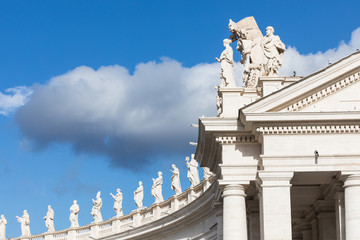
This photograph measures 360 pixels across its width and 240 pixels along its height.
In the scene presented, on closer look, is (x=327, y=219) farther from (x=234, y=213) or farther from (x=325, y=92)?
(x=325, y=92)

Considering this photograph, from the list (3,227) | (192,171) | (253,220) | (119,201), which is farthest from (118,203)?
(253,220)

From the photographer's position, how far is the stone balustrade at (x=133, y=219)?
236 feet

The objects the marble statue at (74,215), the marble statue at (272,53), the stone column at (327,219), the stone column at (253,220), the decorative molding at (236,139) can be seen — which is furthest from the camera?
the marble statue at (74,215)

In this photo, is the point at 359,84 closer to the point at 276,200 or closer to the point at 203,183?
the point at 276,200

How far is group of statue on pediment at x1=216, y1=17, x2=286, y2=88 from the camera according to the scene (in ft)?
161

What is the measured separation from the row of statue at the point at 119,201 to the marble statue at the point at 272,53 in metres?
19.6

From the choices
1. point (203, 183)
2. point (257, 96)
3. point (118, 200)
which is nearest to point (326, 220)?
point (257, 96)

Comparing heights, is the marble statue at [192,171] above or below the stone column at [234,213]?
above

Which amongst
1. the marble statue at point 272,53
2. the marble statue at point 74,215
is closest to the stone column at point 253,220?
the marble statue at point 272,53

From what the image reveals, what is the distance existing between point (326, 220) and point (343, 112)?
9364mm

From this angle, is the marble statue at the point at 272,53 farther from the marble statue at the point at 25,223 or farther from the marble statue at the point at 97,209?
the marble statue at the point at 25,223

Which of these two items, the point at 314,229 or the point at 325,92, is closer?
the point at 325,92

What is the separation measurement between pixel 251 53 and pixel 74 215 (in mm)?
49287

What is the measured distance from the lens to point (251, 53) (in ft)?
173
